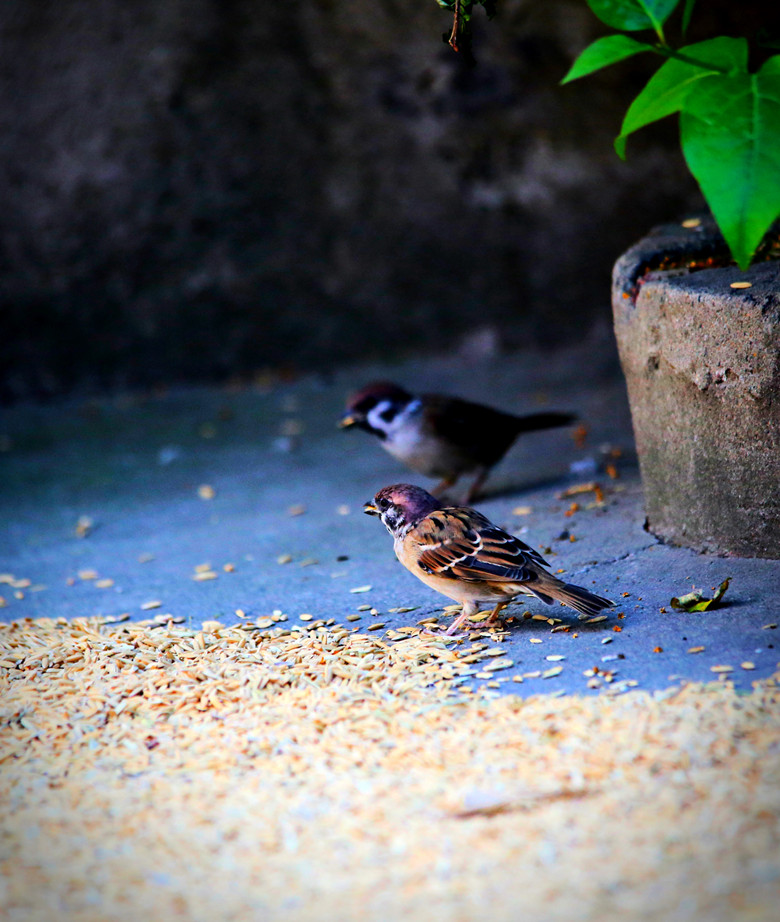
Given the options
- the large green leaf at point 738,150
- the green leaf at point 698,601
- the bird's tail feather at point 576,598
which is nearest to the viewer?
the large green leaf at point 738,150

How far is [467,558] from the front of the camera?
11.3 ft

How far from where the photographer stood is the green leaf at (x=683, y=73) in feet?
9.93

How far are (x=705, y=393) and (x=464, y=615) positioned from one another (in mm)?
1219

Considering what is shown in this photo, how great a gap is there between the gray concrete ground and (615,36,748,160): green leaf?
5.20ft

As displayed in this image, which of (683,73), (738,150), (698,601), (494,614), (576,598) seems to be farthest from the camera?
(494,614)

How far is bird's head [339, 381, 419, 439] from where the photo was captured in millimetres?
5398

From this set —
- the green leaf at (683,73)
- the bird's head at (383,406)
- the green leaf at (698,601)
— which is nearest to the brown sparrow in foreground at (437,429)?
the bird's head at (383,406)

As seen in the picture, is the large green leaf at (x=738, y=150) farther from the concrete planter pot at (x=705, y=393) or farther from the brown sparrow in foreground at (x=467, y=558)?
the brown sparrow in foreground at (x=467, y=558)

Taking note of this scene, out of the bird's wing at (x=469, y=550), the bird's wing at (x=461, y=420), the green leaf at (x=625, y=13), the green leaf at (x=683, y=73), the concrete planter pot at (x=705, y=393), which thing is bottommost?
the bird's wing at (x=461, y=420)

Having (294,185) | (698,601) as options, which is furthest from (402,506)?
(294,185)

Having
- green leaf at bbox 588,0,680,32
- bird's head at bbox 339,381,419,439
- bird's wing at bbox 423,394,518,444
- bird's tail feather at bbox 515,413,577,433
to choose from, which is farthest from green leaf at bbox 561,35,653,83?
bird's tail feather at bbox 515,413,577,433

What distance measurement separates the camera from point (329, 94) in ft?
25.5

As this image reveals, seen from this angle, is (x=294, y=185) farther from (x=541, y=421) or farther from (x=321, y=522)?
(x=321, y=522)

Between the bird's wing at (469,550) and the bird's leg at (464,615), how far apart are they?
0.64 ft
